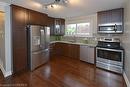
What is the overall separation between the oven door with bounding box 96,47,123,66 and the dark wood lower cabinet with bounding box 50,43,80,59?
50.8 inches

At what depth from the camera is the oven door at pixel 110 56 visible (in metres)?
3.57

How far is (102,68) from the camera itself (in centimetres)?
404

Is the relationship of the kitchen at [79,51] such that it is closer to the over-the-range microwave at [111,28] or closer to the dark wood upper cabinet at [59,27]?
the over-the-range microwave at [111,28]

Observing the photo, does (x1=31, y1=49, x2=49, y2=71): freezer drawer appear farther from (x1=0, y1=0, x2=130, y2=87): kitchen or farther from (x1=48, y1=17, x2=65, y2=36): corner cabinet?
(x1=48, y1=17, x2=65, y2=36): corner cabinet

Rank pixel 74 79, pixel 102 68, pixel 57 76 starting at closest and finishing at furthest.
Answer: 1. pixel 74 79
2. pixel 57 76
3. pixel 102 68

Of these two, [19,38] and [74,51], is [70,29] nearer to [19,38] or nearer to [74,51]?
[74,51]

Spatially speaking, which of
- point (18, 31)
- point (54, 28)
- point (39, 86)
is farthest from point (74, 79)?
point (54, 28)

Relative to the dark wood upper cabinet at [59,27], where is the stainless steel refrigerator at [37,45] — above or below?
below

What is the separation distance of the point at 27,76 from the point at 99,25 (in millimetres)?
3205

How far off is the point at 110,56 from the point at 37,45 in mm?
2633

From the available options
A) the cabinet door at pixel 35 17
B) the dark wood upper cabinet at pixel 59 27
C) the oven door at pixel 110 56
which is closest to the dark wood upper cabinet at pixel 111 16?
the oven door at pixel 110 56

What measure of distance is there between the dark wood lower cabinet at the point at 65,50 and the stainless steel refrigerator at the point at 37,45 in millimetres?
1343

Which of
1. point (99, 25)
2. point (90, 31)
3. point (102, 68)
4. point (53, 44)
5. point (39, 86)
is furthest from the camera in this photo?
point (53, 44)

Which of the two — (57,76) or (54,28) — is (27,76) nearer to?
(57,76)
